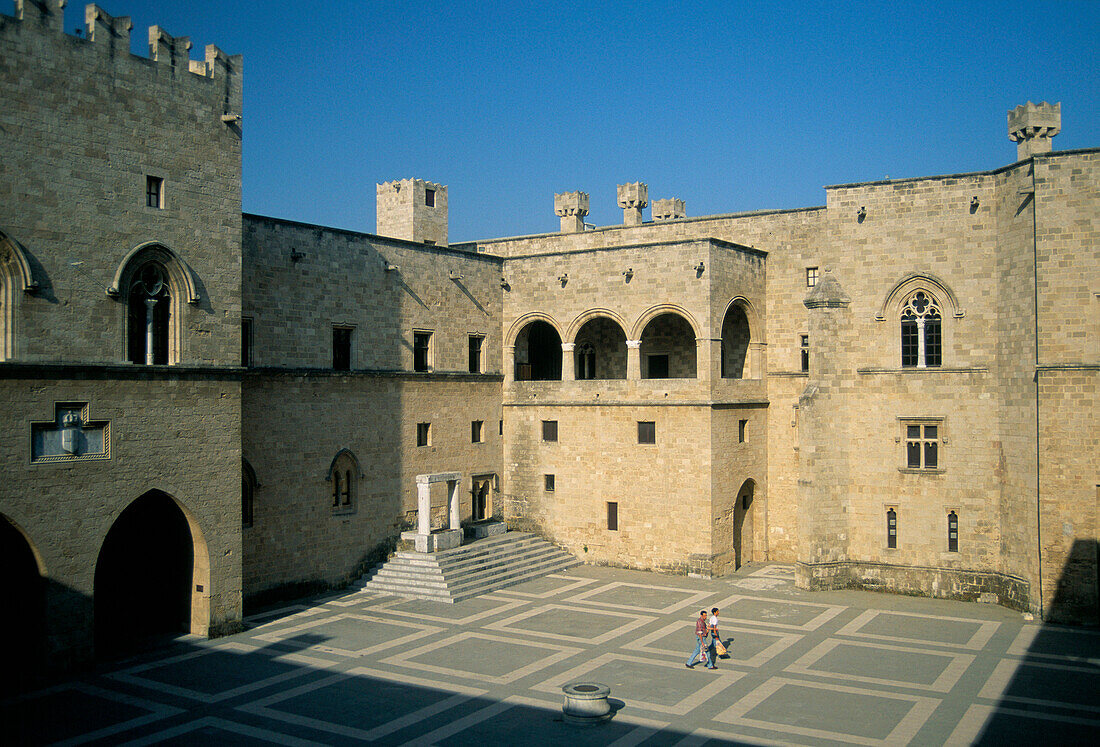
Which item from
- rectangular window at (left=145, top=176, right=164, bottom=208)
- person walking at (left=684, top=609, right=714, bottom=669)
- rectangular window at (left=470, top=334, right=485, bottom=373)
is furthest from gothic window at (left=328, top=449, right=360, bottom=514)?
person walking at (left=684, top=609, right=714, bottom=669)

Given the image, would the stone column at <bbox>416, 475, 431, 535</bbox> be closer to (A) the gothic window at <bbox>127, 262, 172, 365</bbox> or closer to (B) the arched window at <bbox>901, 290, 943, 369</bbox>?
(A) the gothic window at <bbox>127, 262, 172, 365</bbox>

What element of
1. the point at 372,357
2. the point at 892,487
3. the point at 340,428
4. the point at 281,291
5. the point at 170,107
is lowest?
the point at 892,487

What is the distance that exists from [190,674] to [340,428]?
931 cm

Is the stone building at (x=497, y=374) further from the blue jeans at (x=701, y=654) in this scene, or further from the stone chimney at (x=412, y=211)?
the blue jeans at (x=701, y=654)

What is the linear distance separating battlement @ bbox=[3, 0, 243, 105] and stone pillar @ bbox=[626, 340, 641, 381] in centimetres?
1466

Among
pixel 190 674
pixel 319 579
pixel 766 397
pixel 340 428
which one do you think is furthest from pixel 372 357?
pixel 766 397

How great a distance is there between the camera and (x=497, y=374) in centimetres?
3284

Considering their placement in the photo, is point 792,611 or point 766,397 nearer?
point 792,611

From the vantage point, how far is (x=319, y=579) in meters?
26.3

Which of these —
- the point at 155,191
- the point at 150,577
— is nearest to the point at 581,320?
the point at 155,191

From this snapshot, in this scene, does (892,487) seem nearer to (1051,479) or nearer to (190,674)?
(1051,479)

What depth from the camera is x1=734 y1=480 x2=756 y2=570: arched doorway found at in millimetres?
30500

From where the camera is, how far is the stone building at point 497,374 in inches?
741

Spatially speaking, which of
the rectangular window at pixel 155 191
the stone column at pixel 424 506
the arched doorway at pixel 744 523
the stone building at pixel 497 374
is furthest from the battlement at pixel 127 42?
the arched doorway at pixel 744 523
